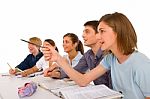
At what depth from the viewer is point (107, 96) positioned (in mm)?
1253

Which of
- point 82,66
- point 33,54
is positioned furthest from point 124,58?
point 33,54

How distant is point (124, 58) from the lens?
1420mm

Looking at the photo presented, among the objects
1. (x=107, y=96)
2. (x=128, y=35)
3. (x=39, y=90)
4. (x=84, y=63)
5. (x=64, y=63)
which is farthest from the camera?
(x=84, y=63)

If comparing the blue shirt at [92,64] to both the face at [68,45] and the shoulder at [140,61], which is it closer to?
the face at [68,45]

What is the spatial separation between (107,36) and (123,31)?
3.9 inches

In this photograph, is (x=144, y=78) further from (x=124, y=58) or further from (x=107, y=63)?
(x=107, y=63)

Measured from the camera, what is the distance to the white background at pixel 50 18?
425 cm

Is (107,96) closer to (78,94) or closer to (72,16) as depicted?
(78,94)

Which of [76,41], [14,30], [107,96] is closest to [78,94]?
[107,96]

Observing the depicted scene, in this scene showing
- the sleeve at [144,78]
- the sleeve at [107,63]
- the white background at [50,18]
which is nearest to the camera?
the sleeve at [144,78]

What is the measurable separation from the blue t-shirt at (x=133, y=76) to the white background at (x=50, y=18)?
9.54 ft

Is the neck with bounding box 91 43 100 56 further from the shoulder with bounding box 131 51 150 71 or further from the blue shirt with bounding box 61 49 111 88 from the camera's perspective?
the shoulder with bounding box 131 51 150 71

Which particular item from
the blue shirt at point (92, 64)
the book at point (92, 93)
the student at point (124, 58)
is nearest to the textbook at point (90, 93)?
the book at point (92, 93)

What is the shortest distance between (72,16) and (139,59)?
3237mm
